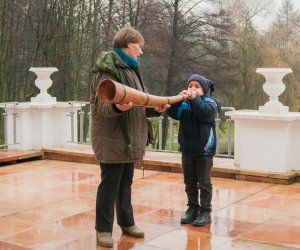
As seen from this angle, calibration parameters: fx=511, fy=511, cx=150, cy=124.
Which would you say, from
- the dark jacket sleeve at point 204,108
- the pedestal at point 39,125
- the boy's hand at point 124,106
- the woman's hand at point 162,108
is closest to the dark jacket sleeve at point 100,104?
the boy's hand at point 124,106

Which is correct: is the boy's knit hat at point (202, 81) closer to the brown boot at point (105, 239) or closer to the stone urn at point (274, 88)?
the brown boot at point (105, 239)

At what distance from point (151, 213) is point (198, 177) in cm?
71

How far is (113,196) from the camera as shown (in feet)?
12.0

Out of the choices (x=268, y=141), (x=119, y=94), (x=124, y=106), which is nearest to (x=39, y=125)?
(x=268, y=141)

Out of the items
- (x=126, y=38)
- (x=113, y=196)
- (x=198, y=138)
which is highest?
(x=126, y=38)

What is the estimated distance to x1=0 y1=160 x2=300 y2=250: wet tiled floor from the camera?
12.8ft

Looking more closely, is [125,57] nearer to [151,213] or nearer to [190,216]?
[190,216]

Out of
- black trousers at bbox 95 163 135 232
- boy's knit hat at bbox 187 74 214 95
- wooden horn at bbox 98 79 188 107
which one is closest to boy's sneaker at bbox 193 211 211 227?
black trousers at bbox 95 163 135 232

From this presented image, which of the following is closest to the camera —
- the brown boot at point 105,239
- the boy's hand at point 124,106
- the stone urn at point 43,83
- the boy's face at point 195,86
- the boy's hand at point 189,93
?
the boy's hand at point 124,106

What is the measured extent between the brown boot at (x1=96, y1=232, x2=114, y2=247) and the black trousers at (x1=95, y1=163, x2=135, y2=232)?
0.03 meters

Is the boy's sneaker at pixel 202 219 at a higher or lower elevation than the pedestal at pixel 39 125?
lower

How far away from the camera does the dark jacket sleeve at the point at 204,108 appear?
404 centimetres

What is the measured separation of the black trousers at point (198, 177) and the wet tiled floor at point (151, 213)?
0.24 m

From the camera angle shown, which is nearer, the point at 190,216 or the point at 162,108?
the point at 162,108
